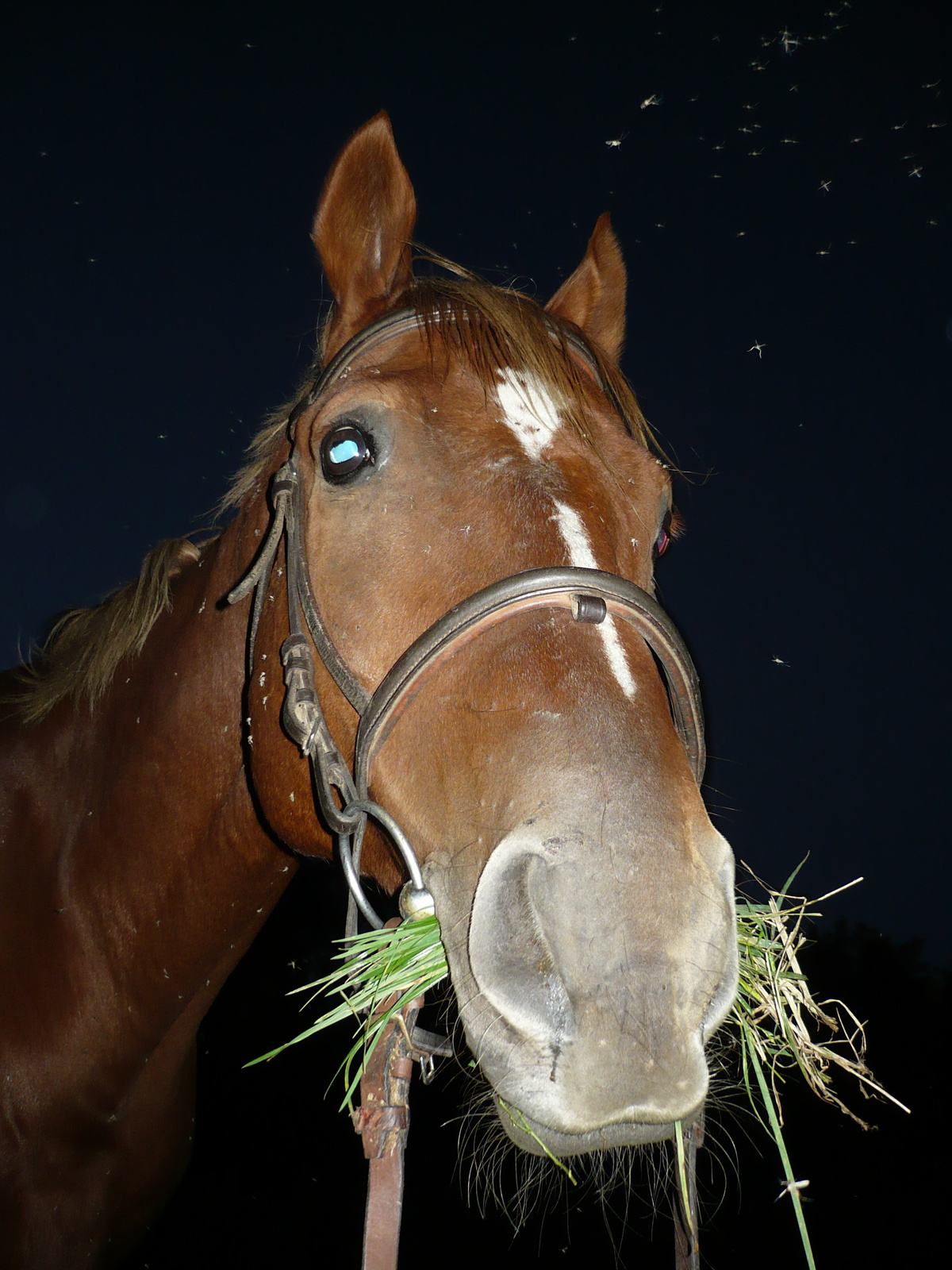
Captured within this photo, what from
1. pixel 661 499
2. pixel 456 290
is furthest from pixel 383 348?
pixel 661 499

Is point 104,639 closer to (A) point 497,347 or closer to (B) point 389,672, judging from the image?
(B) point 389,672

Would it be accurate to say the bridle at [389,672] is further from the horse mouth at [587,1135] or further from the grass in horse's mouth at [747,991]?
the horse mouth at [587,1135]

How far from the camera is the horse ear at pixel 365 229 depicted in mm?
1894

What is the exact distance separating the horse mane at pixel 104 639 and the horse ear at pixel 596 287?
157 centimetres

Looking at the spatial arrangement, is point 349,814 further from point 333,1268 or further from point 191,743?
point 333,1268

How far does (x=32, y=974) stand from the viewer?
2150mm

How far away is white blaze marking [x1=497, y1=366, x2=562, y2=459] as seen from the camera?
1585mm

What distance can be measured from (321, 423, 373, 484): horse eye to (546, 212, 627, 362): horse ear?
120 centimetres

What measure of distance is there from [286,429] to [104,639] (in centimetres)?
98

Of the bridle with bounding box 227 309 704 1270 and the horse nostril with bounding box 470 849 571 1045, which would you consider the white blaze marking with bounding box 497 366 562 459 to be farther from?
the horse nostril with bounding box 470 849 571 1045

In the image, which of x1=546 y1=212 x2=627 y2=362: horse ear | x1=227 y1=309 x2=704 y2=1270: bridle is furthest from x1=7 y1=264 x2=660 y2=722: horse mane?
x1=546 y1=212 x2=627 y2=362: horse ear

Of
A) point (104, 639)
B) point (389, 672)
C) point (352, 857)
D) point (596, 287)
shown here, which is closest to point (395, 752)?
point (389, 672)

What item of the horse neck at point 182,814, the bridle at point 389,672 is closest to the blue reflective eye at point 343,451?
the bridle at point 389,672

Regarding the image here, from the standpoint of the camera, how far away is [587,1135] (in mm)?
1059
